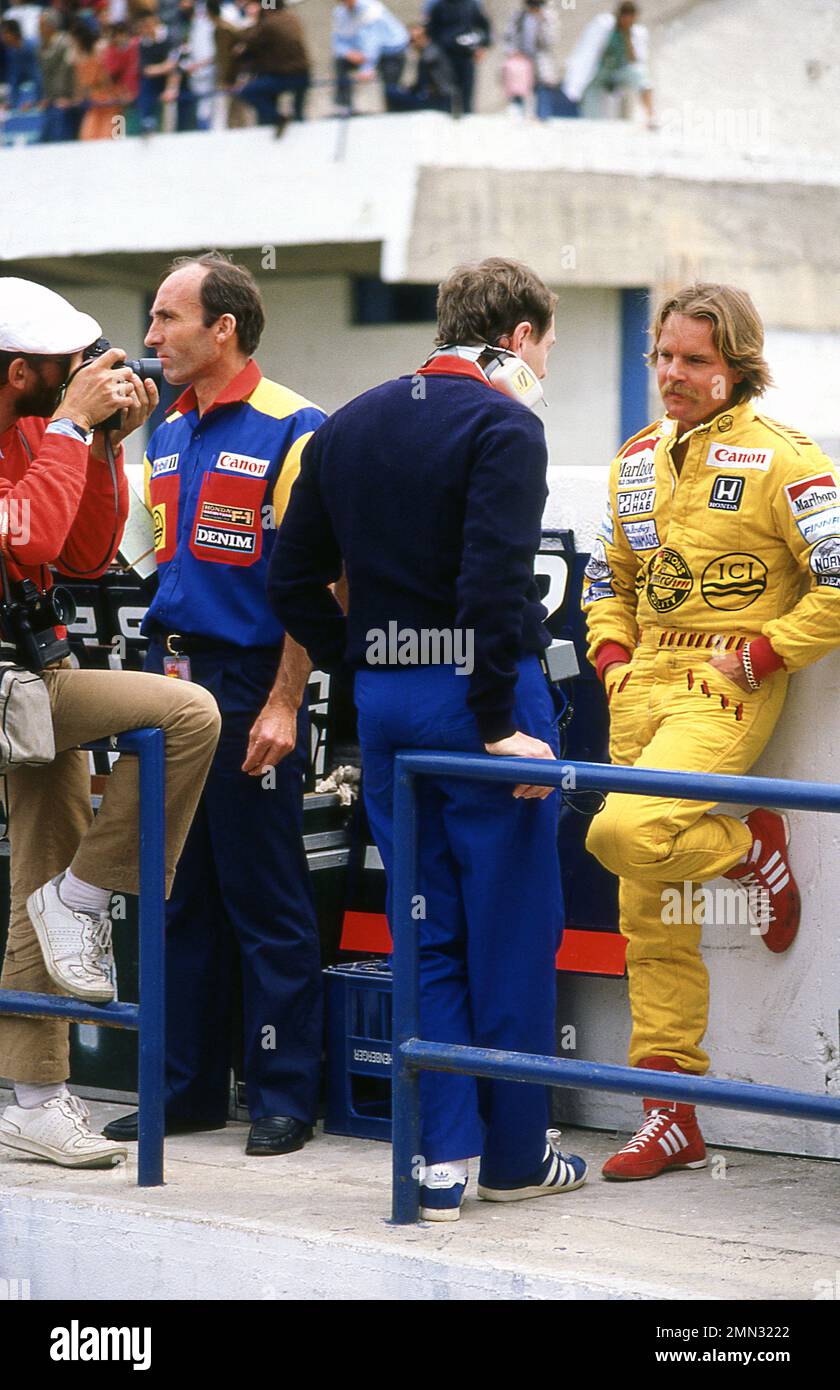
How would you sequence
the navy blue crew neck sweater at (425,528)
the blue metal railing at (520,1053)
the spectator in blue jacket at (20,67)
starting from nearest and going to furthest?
the blue metal railing at (520,1053)
the navy blue crew neck sweater at (425,528)
the spectator in blue jacket at (20,67)

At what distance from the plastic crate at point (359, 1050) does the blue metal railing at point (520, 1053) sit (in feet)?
2.46

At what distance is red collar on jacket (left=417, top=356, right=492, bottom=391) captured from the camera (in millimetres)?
3725

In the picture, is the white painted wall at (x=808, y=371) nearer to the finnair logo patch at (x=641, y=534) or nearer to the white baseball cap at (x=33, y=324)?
the finnair logo patch at (x=641, y=534)

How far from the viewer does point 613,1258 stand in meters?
3.49

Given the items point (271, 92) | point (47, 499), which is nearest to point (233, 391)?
point (47, 499)

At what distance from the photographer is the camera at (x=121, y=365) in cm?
398

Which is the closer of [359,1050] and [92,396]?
[92,396]

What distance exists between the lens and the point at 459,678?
3.69 metres

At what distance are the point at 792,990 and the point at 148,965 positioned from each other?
4.97 feet

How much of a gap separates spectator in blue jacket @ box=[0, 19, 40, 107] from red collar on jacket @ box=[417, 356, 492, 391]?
19.6m

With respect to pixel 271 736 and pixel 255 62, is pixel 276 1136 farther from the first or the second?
pixel 255 62

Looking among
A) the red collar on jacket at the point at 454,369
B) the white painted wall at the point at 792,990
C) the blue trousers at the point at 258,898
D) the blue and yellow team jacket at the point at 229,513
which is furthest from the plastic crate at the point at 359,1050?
the red collar on jacket at the point at 454,369

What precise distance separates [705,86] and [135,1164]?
806 inches

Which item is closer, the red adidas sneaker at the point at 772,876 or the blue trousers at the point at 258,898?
the red adidas sneaker at the point at 772,876
